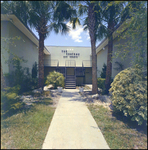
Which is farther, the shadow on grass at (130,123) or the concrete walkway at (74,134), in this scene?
the shadow on grass at (130,123)

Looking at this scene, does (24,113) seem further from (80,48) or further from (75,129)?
(80,48)

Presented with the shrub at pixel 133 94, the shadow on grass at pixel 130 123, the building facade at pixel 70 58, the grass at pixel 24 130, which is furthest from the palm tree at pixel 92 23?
the building facade at pixel 70 58

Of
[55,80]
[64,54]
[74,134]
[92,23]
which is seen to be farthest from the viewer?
[64,54]

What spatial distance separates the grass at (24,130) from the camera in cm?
296

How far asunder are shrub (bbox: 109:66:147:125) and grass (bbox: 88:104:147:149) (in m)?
0.37

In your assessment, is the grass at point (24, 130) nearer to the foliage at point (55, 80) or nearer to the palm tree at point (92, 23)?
the palm tree at point (92, 23)

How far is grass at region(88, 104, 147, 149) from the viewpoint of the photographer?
9.92 feet

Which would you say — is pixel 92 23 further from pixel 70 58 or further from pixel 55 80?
pixel 70 58

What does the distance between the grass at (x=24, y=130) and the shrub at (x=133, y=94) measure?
2.61 meters

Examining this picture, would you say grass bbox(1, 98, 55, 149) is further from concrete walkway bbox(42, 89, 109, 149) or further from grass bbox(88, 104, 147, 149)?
grass bbox(88, 104, 147, 149)

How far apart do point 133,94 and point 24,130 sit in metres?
3.43

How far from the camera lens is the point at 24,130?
3.59 m

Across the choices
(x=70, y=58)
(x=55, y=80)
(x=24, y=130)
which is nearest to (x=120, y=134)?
(x=24, y=130)

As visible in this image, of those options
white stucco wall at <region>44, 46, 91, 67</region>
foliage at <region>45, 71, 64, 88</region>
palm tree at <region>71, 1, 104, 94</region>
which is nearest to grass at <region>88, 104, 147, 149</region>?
palm tree at <region>71, 1, 104, 94</region>
